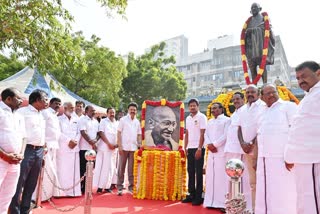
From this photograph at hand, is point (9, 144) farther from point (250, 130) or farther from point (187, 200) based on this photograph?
point (187, 200)

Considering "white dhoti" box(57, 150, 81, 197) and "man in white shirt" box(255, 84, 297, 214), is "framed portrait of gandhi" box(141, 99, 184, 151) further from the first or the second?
"man in white shirt" box(255, 84, 297, 214)

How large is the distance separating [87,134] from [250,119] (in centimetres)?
353

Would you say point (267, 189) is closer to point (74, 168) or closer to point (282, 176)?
point (282, 176)

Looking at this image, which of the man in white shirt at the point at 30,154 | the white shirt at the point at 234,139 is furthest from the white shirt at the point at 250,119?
the man in white shirt at the point at 30,154

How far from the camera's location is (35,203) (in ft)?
17.0

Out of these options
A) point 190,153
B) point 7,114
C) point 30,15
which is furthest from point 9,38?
point 190,153

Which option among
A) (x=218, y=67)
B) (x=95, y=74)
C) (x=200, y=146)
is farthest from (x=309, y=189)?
(x=218, y=67)

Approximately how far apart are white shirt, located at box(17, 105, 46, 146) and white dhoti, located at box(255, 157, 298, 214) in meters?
2.82

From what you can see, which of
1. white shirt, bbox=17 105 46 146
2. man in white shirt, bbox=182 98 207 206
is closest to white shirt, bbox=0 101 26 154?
white shirt, bbox=17 105 46 146

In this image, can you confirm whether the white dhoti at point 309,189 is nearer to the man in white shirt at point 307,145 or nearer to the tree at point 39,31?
the man in white shirt at point 307,145

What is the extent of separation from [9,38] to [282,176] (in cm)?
461

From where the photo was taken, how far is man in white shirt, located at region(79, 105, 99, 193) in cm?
669

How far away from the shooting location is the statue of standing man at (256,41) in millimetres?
7070

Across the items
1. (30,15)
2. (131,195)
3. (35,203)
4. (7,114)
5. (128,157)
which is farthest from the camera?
(128,157)
